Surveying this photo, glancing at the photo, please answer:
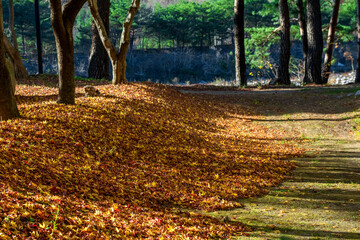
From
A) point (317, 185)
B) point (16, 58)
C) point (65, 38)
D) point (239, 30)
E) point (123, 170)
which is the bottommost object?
point (317, 185)

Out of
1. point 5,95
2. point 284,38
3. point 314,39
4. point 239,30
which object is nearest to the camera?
point 5,95

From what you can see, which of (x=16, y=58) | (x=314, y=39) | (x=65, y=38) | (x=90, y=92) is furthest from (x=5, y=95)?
(x=314, y=39)

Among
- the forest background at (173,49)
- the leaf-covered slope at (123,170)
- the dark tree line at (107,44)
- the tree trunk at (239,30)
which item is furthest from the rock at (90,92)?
the forest background at (173,49)

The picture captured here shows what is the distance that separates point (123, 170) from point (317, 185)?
3.14 metres

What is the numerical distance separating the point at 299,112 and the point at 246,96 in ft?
10.2

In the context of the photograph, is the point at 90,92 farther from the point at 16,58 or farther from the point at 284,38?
the point at 284,38

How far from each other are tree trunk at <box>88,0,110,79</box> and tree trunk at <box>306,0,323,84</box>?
9.53m

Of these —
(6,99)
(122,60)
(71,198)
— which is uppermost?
(122,60)

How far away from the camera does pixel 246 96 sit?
15.2m

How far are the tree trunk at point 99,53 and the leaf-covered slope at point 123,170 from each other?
22.5ft

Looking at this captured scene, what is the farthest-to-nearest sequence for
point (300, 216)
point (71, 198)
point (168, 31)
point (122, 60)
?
point (168, 31), point (122, 60), point (300, 216), point (71, 198)

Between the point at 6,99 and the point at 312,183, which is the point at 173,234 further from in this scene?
the point at 6,99

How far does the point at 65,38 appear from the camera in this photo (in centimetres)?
796

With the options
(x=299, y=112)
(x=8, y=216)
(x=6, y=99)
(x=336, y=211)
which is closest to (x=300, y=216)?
(x=336, y=211)
